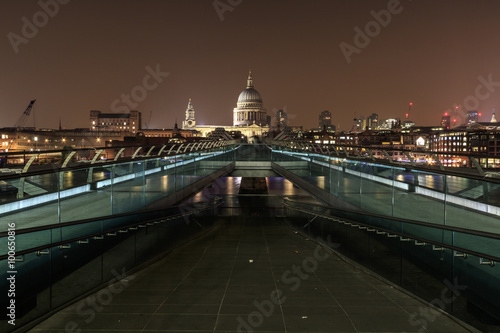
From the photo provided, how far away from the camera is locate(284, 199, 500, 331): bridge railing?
178 inches

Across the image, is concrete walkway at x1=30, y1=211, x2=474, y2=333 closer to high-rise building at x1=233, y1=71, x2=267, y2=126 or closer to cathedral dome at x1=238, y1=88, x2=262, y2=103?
high-rise building at x1=233, y1=71, x2=267, y2=126

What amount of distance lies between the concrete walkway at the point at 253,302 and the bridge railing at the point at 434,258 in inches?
8.6

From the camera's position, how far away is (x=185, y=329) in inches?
173

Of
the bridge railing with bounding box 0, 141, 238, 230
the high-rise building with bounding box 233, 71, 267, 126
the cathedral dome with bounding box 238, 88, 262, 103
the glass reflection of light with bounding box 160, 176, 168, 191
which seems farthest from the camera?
the cathedral dome with bounding box 238, 88, 262, 103

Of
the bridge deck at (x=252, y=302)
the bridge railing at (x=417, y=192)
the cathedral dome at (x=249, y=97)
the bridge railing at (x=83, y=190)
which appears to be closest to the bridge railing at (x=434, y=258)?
the bridge deck at (x=252, y=302)

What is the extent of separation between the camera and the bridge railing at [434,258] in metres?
4.51

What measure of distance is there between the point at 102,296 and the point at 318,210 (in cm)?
740

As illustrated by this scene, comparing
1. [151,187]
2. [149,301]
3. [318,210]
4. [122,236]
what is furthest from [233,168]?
[149,301]

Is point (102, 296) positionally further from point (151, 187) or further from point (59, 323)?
A: point (151, 187)

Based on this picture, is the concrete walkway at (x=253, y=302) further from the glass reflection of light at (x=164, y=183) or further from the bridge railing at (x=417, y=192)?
the glass reflection of light at (x=164, y=183)

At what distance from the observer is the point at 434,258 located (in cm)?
550

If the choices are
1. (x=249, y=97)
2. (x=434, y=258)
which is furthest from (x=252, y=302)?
(x=249, y=97)

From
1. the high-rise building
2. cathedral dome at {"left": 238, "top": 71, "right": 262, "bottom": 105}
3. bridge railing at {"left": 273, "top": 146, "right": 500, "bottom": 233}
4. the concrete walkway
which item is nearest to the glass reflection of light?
the concrete walkway

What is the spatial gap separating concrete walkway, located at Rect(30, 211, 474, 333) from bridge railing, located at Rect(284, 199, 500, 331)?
0.22 m
